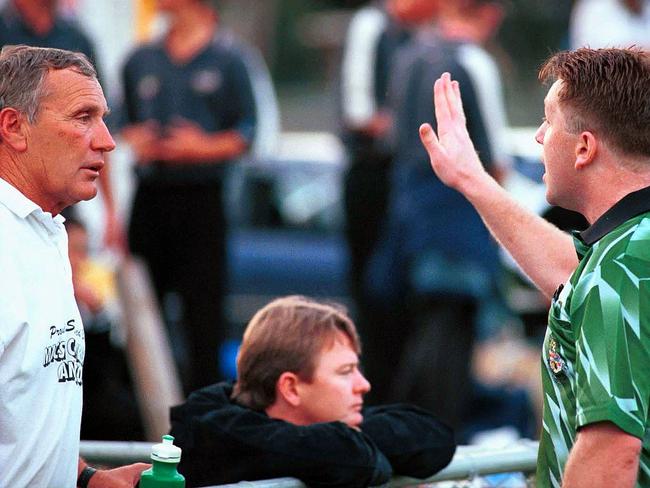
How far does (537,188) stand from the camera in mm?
8133

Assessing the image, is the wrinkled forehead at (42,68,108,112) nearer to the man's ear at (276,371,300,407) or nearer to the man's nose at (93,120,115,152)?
the man's nose at (93,120,115,152)

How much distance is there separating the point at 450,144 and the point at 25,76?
1.23m

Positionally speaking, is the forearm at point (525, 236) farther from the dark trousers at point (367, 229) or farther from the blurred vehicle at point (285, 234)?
the blurred vehicle at point (285, 234)

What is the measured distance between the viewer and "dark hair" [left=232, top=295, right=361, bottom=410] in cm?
369

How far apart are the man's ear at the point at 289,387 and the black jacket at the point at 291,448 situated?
9cm

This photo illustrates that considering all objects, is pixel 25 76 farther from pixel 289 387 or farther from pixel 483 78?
pixel 483 78

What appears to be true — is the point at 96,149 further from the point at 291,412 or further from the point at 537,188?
the point at 537,188

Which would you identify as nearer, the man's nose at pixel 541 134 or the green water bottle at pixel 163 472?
the green water bottle at pixel 163 472

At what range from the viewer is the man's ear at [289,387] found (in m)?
3.68

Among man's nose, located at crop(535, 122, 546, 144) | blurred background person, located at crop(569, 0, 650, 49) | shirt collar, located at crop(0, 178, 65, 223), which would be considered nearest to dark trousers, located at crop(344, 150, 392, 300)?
blurred background person, located at crop(569, 0, 650, 49)

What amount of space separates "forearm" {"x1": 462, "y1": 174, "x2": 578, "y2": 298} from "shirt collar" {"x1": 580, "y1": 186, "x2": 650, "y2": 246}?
27.8 inches

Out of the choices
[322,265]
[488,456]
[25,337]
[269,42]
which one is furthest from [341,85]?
[269,42]

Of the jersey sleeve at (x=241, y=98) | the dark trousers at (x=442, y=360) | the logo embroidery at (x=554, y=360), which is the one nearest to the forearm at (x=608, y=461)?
the logo embroidery at (x=554, y=360)

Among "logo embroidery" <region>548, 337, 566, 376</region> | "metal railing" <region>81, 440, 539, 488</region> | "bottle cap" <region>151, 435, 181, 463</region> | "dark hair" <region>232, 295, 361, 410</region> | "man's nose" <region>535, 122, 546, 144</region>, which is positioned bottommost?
"metal railing" <region>81, 440, 539, 488</region>
